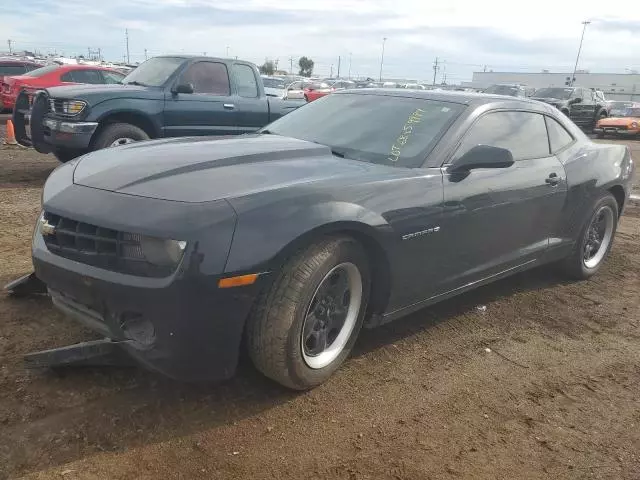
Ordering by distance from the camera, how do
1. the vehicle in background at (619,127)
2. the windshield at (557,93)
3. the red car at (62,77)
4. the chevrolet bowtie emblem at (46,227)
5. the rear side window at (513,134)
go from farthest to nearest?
the windshield at (557,93), the vehicle in background at (619,127), the red car at (62,77), the rear side window at (513,134), the chevrolet bowtie emblem at (46,227)

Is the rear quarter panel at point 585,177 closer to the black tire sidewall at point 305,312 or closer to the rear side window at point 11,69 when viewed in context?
the black tire sidewall at point 305,312

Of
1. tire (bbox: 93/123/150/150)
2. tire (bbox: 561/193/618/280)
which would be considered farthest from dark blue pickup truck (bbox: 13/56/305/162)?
tire (bbox: 561/193/618/280)

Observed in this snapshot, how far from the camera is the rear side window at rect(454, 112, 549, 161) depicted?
3832 mm

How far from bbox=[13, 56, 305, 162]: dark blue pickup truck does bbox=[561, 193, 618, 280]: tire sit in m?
5.02

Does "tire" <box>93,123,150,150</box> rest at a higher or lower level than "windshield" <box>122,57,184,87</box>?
lower

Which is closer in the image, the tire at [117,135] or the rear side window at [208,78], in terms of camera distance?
the tire at [117,135]

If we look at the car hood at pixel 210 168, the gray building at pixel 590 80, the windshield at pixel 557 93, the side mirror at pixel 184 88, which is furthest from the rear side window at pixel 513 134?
the gray building at pixel 590 80

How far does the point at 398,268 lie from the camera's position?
3201 mm

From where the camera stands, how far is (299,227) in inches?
105

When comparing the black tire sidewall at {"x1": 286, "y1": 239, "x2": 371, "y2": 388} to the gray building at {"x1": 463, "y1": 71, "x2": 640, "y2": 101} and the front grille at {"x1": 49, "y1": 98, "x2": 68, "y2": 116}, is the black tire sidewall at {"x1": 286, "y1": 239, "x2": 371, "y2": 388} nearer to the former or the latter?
the front grille at {"x1": 49, "y1": 98, "x2": 68, "y2": 116}

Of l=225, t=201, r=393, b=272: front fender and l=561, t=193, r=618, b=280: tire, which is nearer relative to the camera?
l=225, t=201, r=393, b=272: front fender

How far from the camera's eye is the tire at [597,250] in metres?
4.92

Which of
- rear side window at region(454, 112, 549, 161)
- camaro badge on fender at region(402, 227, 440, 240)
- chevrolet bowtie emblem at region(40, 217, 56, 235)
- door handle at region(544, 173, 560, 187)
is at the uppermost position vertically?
rear side window at region(454, 112, 549, 161)

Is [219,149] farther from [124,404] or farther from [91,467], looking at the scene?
[91,467]
